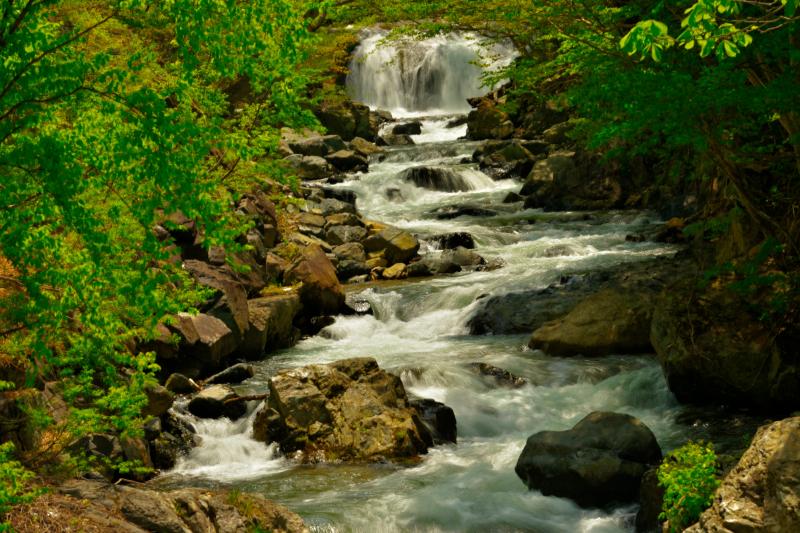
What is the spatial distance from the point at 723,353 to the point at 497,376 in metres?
3.50

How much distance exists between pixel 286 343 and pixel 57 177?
1080 cm

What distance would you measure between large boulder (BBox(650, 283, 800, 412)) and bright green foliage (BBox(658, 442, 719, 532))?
3481mm

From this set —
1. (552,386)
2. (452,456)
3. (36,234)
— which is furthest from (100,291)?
(552,386)

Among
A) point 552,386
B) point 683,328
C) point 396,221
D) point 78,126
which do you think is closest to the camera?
point 78,126

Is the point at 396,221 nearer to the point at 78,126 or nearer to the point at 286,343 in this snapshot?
the point at 286,343

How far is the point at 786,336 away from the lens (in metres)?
10.4

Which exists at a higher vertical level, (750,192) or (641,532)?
(750,192)

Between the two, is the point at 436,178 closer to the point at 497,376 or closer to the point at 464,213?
the point at 464,213

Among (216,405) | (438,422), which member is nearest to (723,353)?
(438,422)

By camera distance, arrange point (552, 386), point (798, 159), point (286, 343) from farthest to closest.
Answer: point (286, 343)
point (552, 386)
point (798, 159)

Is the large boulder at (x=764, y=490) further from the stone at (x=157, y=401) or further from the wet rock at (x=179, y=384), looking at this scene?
the wet rock at (x=179, y=384)

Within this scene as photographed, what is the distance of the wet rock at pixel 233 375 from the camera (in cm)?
1311

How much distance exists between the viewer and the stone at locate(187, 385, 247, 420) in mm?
11562

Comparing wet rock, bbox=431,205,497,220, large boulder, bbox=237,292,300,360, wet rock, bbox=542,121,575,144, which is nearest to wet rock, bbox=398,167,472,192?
wet rock, bbox=431,205,497,220
